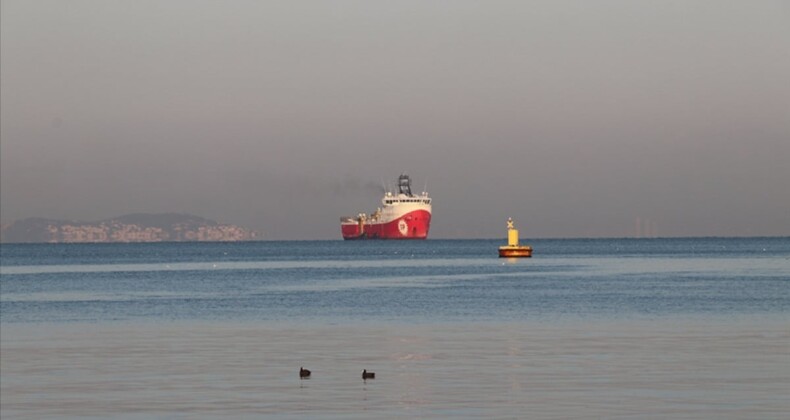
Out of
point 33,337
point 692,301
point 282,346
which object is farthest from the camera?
point 692,301

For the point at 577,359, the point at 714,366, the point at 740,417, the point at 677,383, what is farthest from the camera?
the point at 577,359

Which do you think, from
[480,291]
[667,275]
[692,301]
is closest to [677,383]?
[692,301]

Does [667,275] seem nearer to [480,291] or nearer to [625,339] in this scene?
[480,291]

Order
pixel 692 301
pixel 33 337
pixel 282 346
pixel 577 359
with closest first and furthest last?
pixel 577 359 < pixel 282 346 < pixel 33 337 < pixel 692 301

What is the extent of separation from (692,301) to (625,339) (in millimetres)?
21678

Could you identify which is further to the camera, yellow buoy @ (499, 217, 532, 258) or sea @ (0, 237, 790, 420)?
yellow buoy @ (499, 217, 532, 258)

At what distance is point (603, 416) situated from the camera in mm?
21031

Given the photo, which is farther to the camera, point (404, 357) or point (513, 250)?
point (513, 250)

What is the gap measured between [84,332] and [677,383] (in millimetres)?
22283

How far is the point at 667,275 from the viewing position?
94.9m

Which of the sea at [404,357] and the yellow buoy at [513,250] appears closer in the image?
the sea at [404,357]

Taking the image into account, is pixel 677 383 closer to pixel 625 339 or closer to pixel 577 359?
pixel 577 359

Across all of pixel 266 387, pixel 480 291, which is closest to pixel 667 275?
pixel 480 291

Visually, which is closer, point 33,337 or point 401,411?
point 401,411
